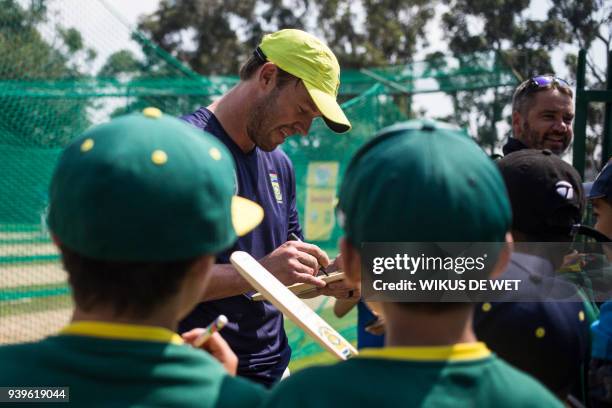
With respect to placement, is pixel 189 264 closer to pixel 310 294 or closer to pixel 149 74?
pixel 310 294

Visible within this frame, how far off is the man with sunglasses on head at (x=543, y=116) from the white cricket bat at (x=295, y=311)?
1.93m

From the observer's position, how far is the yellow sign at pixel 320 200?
14336mm

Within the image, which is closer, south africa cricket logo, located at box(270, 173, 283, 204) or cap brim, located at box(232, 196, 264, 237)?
cap brim, located at box(232, 196, 264, 237)

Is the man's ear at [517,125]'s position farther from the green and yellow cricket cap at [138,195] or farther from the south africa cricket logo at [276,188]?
the green and yellow cricket cap at [138,195]

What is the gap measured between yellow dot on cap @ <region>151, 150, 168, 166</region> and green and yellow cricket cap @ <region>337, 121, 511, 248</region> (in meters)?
0.34

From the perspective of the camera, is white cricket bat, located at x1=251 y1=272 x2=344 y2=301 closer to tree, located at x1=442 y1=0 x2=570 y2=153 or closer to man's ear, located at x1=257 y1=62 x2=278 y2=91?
man's ear, located at x1=257 y1=62 x2=278 y2=91

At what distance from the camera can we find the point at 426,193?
128cm

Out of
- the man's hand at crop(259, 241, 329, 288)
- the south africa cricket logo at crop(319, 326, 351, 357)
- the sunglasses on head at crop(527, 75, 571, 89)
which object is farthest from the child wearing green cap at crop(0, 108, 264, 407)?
the sunglasses on head at crop(527, 75, 571, 89)

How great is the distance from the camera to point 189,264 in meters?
1.42

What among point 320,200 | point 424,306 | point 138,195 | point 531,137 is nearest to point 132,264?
point 138,195

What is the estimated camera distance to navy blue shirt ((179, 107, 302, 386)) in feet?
9.37

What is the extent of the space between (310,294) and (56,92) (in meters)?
8.03

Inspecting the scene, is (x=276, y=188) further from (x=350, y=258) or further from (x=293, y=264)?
(x=350, y=258)

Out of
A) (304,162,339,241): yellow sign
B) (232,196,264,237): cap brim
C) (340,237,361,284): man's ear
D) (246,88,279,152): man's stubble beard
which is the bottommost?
(304,162,339,241): yellow sign
